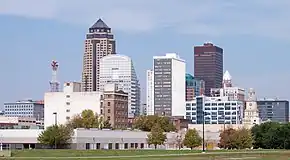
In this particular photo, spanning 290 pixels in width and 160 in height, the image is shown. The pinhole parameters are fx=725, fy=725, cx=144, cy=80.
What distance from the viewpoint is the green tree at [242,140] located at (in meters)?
149

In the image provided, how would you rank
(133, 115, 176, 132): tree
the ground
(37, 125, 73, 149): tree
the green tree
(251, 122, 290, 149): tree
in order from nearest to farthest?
the ground, (37, 125, 73, 149): tree, the green tree, (251, 122, 290, 149): tree, (133, 115, 176, 132): tree

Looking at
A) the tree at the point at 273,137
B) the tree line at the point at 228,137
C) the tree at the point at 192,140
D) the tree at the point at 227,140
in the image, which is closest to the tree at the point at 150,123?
the tree line at the point at 228,137

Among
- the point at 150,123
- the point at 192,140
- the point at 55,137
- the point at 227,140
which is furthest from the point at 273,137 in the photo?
the point at 55,137

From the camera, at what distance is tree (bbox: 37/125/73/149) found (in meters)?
130

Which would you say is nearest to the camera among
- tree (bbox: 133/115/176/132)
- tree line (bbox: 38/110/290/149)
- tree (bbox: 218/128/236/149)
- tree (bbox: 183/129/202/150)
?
tree line (bbox: 38/110/290/149)

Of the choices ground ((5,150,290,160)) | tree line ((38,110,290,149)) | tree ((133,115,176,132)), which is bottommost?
ground ((5,150,290,160))

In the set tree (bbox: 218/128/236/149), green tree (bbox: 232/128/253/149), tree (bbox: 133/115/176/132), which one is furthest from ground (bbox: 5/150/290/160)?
tree (bbox: 133/115/176/132)

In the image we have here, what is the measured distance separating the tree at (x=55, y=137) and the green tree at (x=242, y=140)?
3734cm

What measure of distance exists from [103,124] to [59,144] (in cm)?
5955

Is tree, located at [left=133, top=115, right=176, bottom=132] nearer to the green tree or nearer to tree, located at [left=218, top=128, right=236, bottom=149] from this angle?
tree, located at [left=218, top=128, right=236, bottom=149]

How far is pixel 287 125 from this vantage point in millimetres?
157000

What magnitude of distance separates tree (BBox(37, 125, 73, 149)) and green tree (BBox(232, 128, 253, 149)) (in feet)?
123

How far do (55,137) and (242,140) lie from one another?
41.2 meters

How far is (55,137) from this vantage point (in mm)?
129000
